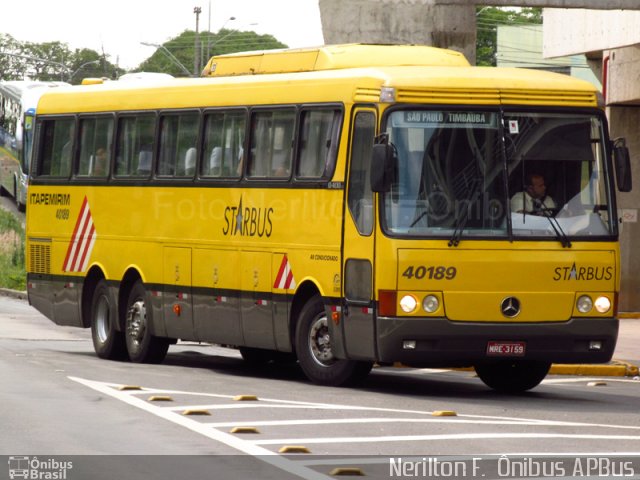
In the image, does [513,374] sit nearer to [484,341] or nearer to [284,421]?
[484,341]

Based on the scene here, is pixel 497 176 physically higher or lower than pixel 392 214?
higher

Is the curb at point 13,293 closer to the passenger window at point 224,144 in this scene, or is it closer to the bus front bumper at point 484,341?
the passenger window at point 224,144

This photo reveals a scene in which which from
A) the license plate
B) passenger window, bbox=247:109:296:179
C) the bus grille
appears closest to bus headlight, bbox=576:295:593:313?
the license plate

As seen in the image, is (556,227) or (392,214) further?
(556,227)

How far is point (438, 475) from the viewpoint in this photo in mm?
10578

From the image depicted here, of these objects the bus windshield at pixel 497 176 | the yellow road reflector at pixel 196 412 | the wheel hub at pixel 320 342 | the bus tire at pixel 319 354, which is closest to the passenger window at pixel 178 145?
the bus tire at pixel 319 354

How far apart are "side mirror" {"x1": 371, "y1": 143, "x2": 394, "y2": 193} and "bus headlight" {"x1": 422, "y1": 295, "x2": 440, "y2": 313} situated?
1082 mm

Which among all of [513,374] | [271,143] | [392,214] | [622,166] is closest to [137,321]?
[271,143]

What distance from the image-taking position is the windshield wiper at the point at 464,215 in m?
16.2

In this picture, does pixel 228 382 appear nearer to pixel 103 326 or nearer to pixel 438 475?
pixel 103 326

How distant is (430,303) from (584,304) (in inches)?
61.5

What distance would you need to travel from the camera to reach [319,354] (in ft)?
57.3

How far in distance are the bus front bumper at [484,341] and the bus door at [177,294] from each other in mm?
4068

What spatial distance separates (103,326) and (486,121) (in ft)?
23.4
